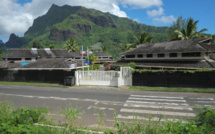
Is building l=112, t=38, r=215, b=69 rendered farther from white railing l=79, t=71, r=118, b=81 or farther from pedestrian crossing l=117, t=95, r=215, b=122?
pedestrian crossing l=117, t=95, r=215, b=122

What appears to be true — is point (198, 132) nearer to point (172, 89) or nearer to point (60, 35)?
point (172, 89)

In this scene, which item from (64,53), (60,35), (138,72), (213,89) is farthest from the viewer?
(60,35)

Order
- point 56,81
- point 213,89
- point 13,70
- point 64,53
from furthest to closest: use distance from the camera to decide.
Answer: point 64,53, point 13,70, point 56,81, point 213,89

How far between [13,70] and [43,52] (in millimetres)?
29553

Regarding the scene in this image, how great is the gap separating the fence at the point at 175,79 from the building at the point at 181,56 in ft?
16.3

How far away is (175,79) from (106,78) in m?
7.63

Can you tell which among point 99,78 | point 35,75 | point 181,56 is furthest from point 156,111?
point 181,56

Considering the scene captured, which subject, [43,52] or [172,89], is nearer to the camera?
[172,89]

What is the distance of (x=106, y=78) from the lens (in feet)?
59.3

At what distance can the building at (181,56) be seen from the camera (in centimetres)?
2159

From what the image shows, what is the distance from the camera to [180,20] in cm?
4072

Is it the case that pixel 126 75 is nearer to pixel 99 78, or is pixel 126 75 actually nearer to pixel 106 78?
pixel 106 78

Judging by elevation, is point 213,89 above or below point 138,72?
below

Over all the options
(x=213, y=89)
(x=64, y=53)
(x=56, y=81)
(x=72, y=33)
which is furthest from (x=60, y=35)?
(x=213, y=89)
